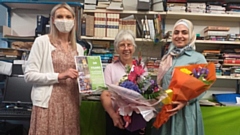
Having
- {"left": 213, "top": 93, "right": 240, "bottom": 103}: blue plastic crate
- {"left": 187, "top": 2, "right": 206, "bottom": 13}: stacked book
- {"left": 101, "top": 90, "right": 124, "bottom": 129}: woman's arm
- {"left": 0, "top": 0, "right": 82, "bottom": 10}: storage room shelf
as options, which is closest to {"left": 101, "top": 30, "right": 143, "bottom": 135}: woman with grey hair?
{"left": 101, "top": 90, "right": 124, "bottom": 129}: woman's arm

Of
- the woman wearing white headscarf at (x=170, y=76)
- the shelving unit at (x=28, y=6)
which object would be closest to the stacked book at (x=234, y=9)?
the woman wearing white headscarf at (x=170, y=76)

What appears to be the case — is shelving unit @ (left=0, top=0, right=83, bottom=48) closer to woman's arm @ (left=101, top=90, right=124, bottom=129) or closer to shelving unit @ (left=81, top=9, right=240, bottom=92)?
shelving unit @ (left=81, top=9, right=240, bottom=92)

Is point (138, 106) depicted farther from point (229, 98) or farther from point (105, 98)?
point (229, 98)

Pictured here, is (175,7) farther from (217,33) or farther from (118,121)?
(118,121)

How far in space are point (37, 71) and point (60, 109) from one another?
1.04ft

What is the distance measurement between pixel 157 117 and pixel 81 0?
6.95 feet

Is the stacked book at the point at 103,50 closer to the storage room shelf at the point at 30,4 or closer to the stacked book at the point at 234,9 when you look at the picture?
the storage room shelf at the point at 30,4

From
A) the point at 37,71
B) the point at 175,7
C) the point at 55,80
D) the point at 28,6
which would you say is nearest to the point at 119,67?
the point at 55,80

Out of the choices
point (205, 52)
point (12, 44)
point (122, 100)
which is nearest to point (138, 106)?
point (122, 100)

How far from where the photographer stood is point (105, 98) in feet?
5.27

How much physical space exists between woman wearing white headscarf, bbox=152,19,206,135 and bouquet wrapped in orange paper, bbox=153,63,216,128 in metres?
0.06

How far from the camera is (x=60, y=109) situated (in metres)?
1.61

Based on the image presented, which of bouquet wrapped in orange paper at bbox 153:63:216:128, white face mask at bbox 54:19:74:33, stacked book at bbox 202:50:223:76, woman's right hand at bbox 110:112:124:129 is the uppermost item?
white face mask at bbox 54:19:74:33

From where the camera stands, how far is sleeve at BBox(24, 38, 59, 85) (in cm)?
154
